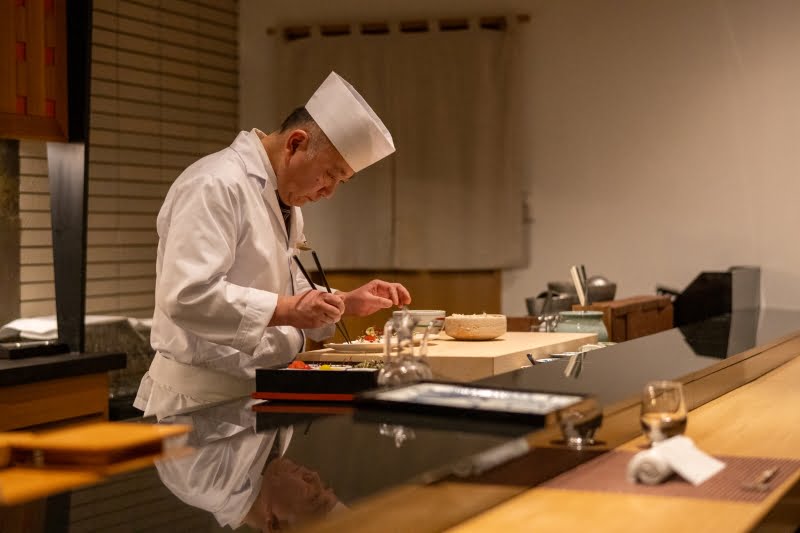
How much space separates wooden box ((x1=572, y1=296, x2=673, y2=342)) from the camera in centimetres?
446

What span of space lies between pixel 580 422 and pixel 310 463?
588 mm

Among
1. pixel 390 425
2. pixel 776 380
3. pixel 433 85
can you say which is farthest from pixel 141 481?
pixel 433 85

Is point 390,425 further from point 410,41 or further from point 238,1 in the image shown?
point 238,1

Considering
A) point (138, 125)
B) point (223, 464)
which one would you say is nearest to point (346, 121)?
point (223, 464)

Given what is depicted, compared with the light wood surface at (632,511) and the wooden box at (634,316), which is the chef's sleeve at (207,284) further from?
the wooden box at (634,316)

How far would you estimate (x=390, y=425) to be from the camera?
1.96 meters

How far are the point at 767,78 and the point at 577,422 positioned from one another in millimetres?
5317

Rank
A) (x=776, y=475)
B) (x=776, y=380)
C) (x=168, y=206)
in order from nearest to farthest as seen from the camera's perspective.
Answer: (x=776, y=475) → (x=168, y=206) → (x=776, y=380)

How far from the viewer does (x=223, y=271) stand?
289 cm

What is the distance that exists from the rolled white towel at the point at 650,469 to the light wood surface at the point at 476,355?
74 centimetres

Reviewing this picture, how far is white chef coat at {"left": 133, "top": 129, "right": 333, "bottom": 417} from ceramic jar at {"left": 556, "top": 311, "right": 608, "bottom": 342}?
101 centimetres

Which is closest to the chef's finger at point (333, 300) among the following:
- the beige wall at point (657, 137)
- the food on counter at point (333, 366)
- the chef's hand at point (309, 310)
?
the chef's hand at point (309, 310)

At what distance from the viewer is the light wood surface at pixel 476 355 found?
9.32 feet

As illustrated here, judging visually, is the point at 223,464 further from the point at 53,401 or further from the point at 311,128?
the point at 53,401
